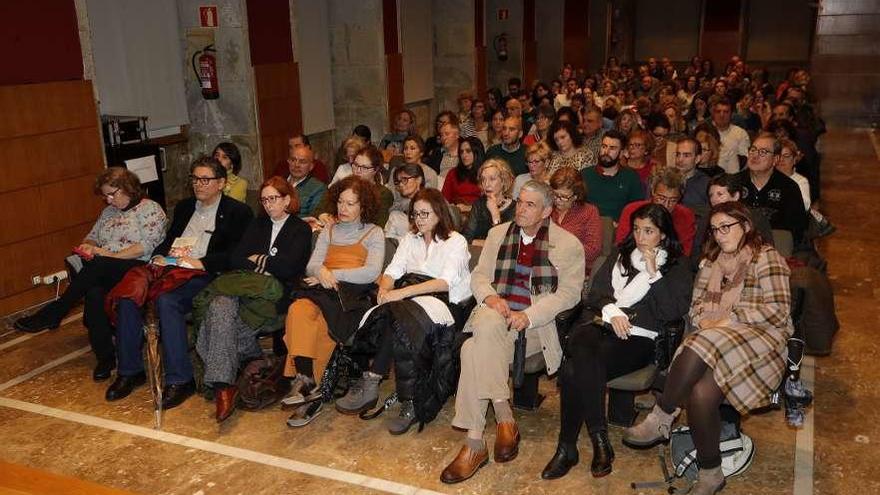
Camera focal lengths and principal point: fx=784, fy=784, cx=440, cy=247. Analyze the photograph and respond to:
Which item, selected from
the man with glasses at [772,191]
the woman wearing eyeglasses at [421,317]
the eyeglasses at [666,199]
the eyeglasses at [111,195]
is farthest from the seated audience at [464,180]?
the eyeglasses at [111,195]

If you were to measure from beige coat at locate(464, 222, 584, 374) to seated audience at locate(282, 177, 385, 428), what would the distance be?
0.68 meters

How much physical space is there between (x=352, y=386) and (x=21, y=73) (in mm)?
3682

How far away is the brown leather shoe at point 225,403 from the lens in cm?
425

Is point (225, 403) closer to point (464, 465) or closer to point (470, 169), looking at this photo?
point (464, 465)

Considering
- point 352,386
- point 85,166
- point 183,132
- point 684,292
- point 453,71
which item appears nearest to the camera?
point 684,292

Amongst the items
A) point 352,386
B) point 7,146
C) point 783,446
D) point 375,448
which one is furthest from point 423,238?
point 7,146

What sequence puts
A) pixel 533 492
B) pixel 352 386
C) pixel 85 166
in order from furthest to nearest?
pixel 85 166
pixel 352 386
pixel 533 492

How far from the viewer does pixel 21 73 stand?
5895 millimetres

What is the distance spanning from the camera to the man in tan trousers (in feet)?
12.3

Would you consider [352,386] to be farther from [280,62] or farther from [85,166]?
[280,62]

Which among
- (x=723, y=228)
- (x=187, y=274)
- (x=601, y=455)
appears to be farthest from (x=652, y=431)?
(x=187, y=274)

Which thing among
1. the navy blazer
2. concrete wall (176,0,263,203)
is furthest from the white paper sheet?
the navy blazer

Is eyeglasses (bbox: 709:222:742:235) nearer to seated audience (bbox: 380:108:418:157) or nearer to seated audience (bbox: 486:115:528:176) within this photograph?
seated audience (bbox: 486:115:528:176)

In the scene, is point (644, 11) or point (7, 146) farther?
point (644, 11)
